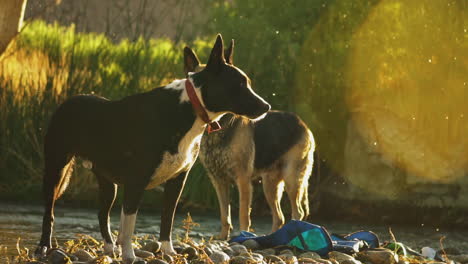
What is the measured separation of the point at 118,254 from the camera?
7.27 m

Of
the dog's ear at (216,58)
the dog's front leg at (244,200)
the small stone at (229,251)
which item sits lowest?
the small stone at (229,251)

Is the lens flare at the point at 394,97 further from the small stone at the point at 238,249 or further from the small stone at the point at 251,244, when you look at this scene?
the small stone at the point at 238,249

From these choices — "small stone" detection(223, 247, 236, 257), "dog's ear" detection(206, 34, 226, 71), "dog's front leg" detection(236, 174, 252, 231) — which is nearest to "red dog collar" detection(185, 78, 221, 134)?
"dog's ear" detection(206, 34, 226, 71)

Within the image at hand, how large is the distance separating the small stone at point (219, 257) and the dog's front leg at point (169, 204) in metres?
0.33

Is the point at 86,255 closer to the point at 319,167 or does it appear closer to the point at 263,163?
the point at 263,163

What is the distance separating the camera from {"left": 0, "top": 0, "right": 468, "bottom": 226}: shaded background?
13164mm

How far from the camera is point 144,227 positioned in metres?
11.3

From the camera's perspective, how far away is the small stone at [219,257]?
719 centimetres

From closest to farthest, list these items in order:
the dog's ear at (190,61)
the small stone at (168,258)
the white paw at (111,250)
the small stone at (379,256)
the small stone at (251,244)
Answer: the small stone at (168,258)
the white paw at (111,250)
the dog's ear at (190,61)
the small stone at (379,256)
the small stone at (251,244)

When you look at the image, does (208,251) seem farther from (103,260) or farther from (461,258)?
(461,258)

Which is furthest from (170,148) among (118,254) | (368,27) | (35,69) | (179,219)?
(368,27)

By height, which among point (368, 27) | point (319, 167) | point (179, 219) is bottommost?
point (179, 219)

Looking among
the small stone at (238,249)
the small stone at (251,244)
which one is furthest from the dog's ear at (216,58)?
the small stone at (251,244)

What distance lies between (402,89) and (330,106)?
119cm
